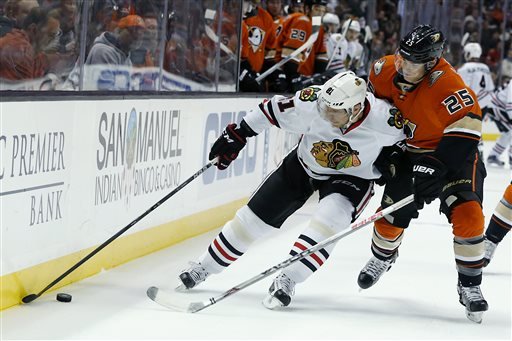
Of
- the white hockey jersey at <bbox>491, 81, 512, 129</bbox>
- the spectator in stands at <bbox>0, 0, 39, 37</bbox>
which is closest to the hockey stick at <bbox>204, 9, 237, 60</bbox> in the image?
the spectator in stands at <bbox>0, 0, 39, 37</bbox>

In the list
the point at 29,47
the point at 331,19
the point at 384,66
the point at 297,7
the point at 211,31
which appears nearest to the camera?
the point at 384,66

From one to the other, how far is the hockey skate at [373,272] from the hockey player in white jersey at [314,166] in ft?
1.49

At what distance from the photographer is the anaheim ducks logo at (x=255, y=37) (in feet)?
26.2

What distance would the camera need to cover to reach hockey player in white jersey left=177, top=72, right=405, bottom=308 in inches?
161

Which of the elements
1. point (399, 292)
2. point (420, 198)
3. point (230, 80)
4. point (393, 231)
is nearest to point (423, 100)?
point (420, 198)

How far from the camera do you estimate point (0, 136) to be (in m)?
3.69

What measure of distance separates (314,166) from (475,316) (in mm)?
863

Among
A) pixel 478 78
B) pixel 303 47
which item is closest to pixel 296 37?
pixel 303 47

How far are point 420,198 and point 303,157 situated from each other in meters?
0.54

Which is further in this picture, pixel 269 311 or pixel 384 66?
pixel 384 66

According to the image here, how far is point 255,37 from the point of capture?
26.3ft

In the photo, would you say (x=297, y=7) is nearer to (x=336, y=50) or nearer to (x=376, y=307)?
(x=336, y=50)

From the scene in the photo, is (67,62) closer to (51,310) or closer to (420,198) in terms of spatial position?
(51,310)

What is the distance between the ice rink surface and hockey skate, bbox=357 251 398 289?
7 cm
